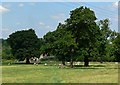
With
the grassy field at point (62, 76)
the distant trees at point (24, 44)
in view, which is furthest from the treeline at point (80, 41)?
the grassy field at point (62, 76)

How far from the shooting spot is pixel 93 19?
6725cm

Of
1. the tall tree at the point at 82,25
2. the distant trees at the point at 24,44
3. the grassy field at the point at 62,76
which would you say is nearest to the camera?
the grassy field at the point at 62,76

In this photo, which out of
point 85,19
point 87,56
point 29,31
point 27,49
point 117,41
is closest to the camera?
point 85,19

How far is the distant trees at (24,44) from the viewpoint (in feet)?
406

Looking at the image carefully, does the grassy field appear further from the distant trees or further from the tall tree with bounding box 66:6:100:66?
the distant trees

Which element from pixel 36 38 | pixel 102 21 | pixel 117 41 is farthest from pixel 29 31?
pixel 117 41

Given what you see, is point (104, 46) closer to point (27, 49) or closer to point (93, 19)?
point (93, 19)

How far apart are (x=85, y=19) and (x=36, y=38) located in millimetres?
Result: 67501

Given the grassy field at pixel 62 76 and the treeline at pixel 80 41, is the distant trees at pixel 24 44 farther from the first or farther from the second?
the grassy field at pixel 62 76

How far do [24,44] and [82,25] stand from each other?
62.7 m

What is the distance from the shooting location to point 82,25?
220ft

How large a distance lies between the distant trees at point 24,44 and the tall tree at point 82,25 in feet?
182

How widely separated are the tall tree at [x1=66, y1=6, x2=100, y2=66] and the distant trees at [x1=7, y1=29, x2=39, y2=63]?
55493 millimetres

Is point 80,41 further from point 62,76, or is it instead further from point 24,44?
point 24,44
